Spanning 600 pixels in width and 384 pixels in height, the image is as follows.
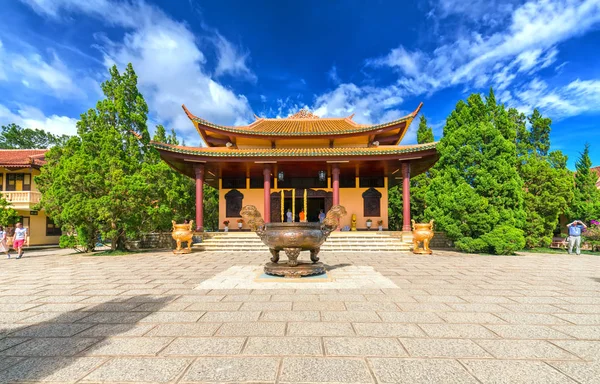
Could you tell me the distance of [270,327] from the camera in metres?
3.04

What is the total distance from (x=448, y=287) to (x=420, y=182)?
47.8ft

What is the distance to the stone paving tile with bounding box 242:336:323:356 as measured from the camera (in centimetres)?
243

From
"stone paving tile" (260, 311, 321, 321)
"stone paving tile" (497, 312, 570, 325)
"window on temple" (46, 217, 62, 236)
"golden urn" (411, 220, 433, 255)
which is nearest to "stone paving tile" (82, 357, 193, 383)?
"stone paving tile" (260, 311, 321, 321)

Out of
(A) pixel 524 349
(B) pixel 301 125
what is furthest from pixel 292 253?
(B) pixel 301 125

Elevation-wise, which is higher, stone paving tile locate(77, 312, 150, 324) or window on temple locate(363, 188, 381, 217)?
window on temple locate(363, 188, 381, 217)

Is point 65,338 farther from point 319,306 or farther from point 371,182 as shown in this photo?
point 371,182

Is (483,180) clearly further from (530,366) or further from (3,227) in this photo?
(3,227)

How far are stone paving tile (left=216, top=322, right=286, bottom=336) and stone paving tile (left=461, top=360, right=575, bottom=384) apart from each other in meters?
1.70

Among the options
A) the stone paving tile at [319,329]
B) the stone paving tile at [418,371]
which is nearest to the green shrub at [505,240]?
the stone paving tile at [319,329]

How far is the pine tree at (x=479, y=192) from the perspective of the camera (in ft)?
33.4

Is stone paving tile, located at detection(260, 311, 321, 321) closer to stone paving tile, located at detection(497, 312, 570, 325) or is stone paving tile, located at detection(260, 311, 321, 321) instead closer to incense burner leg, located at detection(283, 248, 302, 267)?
incense burner leg, located at detection(283, 248, 302, 267)

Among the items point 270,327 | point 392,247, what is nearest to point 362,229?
point 392,247

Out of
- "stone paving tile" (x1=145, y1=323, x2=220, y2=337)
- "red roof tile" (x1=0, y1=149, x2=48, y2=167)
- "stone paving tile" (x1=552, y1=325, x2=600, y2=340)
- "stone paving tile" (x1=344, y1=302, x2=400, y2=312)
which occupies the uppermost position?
"red roof tile" (x1=0, y1=149, x2=48, y2=167)

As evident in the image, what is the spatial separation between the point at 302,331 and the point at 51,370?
2078mm
